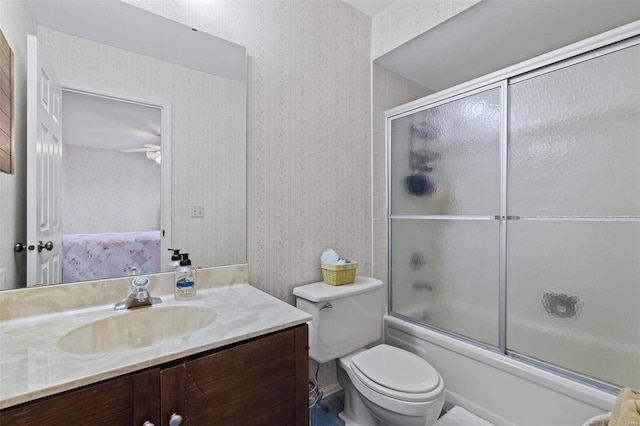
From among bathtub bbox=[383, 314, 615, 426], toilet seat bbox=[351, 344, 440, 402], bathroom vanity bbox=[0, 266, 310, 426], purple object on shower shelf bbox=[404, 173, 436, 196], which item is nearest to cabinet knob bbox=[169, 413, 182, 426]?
bathroom vanity bbox=[0, 266, 310, 426]

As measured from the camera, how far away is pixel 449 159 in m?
1.88

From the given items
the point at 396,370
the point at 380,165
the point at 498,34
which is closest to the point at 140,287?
the point at 396,370

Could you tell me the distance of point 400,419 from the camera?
4.24 feet

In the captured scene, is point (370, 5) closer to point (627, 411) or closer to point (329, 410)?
point (627, 411)

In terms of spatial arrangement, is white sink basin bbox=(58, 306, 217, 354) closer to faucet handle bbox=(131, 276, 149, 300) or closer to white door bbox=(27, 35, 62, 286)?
faucet handle bbox=(131, 276, 149, 300)

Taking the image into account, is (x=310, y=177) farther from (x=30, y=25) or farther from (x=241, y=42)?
(x=30, y=25)

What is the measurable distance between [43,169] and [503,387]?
222cm

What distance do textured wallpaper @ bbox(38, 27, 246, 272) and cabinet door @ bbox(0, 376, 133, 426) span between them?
69cm

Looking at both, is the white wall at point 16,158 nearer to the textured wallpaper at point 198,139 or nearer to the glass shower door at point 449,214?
the textured wallpaper at point 198,139

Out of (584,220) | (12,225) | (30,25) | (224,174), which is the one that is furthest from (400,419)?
(30,25)

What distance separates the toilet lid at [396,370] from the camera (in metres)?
1.32

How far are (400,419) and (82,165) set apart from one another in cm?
161

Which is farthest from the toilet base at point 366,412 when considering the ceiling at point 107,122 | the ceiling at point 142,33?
the ceiling at point 142,33

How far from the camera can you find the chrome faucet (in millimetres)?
1106
